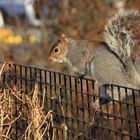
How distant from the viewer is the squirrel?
4.69 meters

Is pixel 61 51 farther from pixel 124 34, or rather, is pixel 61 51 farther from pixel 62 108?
pixel 62 108

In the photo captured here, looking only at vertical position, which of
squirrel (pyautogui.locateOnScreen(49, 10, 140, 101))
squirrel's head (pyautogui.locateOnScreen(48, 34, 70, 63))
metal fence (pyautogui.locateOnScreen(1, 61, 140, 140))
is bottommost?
metal fence (pyautogui.locateOnScreen(1, 61, 140, 140))

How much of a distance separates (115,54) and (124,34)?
0.90ft

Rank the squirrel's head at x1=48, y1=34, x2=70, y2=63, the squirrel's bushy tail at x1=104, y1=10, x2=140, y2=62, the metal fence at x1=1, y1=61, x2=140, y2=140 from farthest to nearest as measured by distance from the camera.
Answer: the squirrel's head at x1=48, y1=34, x2=70, y2=63
the squirrel's bushy tail at x1=104, y1=10, x2=140, y2=62
the metal fence at x1=1, y1=61, x2=140, y2=140

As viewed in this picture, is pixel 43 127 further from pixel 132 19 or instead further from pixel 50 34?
pixel 50 34

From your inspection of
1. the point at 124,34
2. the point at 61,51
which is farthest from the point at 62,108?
the point at 61,51

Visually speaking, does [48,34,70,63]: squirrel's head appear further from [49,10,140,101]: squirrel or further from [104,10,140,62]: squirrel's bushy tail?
[104,10,140,62]: squirrel's bushy tail

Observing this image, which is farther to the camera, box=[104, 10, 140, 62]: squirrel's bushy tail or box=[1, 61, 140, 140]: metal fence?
box=[104, 10, 140, 62]: squirrel's bushy tail

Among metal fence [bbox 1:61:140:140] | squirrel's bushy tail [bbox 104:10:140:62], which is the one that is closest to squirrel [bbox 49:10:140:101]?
squirrel's bushy tail [bbox 104:10:140:62]

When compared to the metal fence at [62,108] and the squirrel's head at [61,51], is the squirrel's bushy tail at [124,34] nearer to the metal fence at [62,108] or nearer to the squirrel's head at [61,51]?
the metal fence at [62,108]

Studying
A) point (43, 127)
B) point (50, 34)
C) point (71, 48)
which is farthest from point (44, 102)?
point (50, 34)

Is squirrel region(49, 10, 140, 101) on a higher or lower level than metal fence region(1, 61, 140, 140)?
higher

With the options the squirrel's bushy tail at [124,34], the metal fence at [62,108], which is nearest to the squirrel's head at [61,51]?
the squirrel's bushy tail at [124,34]

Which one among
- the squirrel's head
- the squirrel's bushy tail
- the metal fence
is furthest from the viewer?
the squirrel's head
